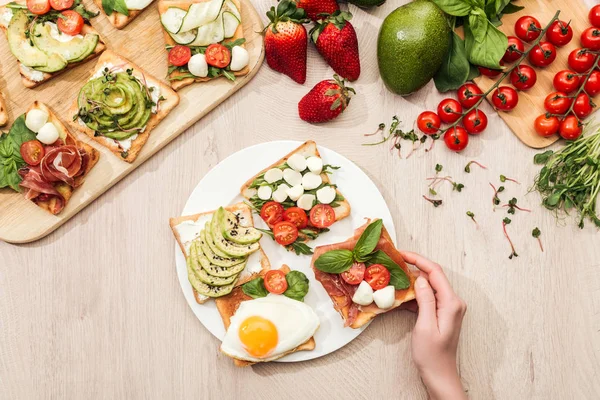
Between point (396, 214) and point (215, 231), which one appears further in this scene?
point (396, 214)

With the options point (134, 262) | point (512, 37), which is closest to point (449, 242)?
point (512, 37)

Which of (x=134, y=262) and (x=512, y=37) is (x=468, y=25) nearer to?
(x=512, y=37)

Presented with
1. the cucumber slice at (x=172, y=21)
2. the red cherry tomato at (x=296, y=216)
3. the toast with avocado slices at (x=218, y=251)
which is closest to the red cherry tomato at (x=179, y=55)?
the cucumber slice at (x=172, y=21)

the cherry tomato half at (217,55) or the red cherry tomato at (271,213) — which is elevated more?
the cherry tomato half at (217,55)

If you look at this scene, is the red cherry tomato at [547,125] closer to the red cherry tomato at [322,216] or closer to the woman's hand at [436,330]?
the woman's hand at [436,330]

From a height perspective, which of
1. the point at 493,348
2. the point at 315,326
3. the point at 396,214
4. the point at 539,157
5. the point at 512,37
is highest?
the point at 512,37

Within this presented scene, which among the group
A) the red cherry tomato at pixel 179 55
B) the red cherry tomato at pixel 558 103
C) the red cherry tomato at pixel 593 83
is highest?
the red cherry tomato at pixel 179 55

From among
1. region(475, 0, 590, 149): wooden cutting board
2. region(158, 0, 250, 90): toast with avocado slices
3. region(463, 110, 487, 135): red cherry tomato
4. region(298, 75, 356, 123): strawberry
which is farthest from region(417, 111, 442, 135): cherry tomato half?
region(158, 0, 250, 90): toast with avocado slices
